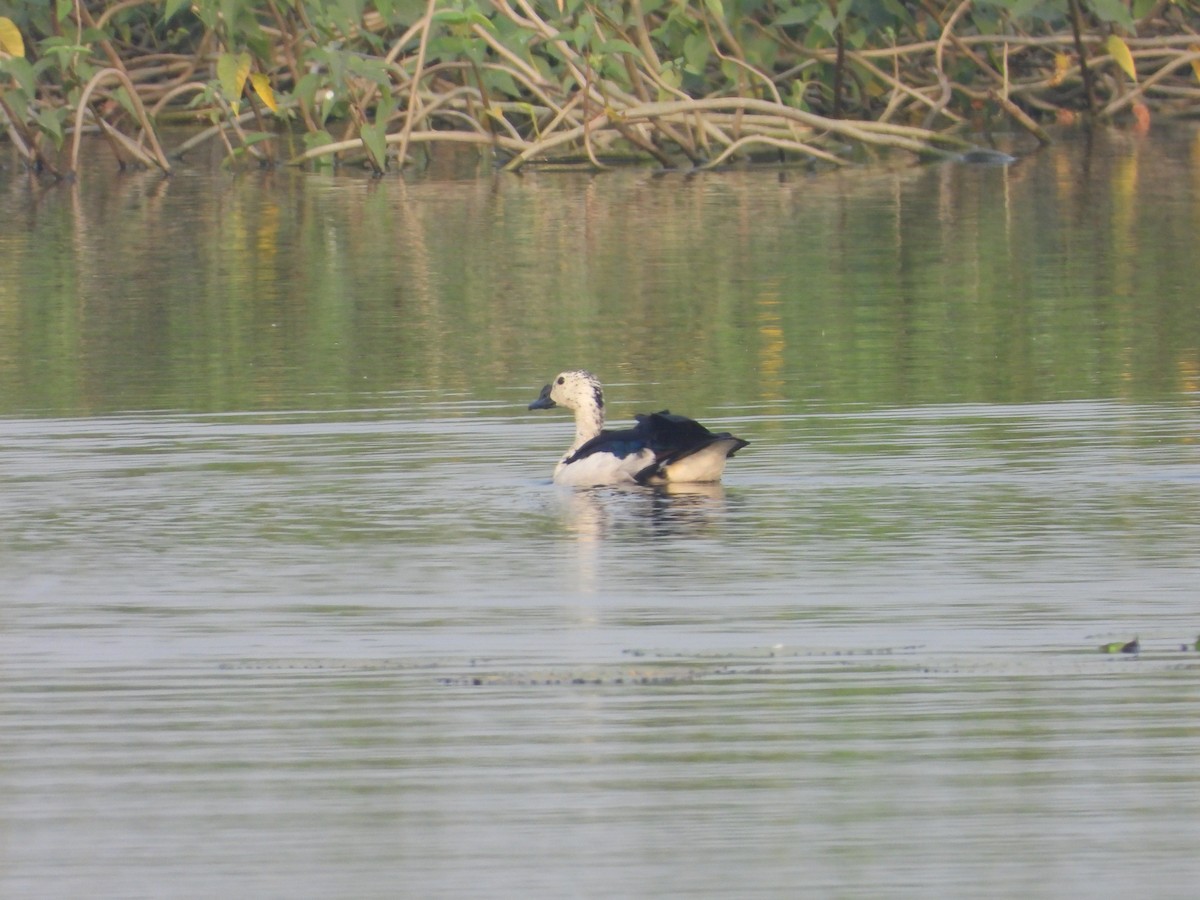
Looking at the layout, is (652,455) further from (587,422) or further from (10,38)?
(10,38)

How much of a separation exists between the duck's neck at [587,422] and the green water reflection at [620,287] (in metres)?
1.30

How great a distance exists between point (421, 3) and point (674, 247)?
613cm

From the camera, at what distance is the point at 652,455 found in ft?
34.5

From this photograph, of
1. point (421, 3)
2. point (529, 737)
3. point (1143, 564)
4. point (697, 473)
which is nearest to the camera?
point (529, 737)

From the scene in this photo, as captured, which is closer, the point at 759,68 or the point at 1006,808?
the point at 1006,808

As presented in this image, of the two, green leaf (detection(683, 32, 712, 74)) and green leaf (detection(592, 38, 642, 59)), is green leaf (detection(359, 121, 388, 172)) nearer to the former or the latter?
green leaf (detection(592, 38, 642, 59))

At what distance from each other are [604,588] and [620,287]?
9460 mm

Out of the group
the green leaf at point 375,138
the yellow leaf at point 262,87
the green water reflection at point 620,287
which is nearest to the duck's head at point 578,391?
the green water reflection at point 620,287

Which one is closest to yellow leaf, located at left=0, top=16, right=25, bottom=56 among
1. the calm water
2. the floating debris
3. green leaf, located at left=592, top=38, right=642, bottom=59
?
green leaf, located at left=592, top=38, right=642, bottom=59

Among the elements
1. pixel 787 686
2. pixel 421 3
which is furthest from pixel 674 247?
pixel 787 686

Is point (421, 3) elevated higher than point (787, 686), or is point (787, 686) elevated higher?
point (421, 3)

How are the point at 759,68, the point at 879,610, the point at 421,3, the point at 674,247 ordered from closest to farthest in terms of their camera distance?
the point at 879,610 < the point at 674,247 < the point at 421,3 < the point at 759,68

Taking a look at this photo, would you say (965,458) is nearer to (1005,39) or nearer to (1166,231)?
(1166,231)

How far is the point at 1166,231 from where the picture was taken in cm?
1973
